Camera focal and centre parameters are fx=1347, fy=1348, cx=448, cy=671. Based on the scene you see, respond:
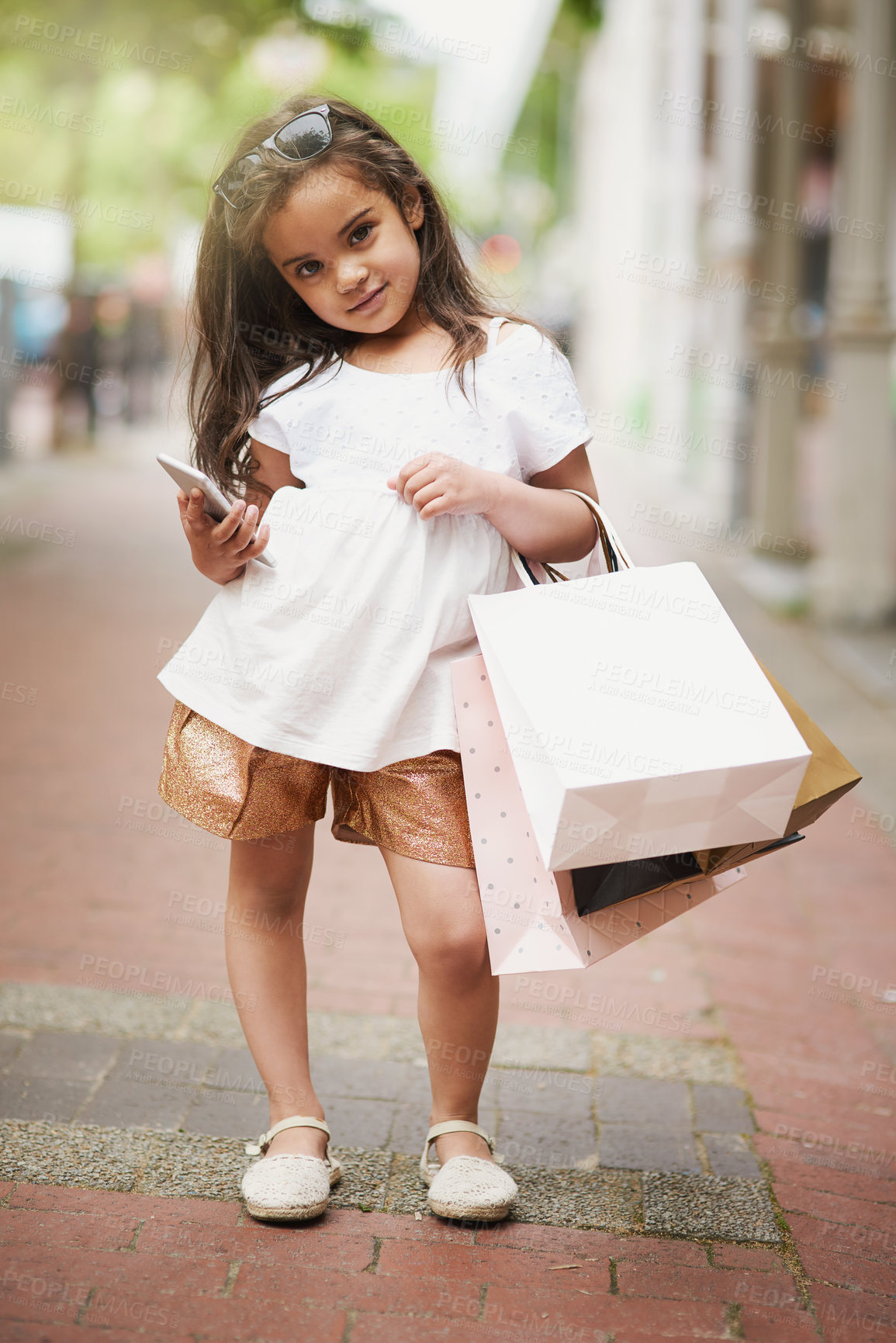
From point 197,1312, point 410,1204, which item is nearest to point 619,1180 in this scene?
point 410,1204

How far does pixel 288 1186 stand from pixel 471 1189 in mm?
303

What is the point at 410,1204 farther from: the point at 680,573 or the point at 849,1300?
the point at 680,573

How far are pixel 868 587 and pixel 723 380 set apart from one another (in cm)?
523

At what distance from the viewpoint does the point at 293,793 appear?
219 cm

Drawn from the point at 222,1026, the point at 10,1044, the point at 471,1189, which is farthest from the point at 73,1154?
the point at 471,1189

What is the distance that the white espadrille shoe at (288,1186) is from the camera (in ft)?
7.29

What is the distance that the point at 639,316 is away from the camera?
2119cm

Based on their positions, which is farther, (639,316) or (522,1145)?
(639,316)

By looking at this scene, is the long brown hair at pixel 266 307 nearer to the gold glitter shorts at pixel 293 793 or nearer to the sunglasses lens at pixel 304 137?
the sunglasses lens at pixel 304 137

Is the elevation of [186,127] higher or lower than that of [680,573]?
lower

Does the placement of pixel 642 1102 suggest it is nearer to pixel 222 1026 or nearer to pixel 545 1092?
pixel 545 1092

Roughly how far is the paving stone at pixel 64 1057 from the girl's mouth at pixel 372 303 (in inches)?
66.9

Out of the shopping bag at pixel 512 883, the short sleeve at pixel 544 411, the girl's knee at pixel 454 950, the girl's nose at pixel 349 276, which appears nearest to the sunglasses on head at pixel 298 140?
the girl's nose at pixel 349 276

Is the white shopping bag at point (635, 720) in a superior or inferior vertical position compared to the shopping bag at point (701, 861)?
superior
